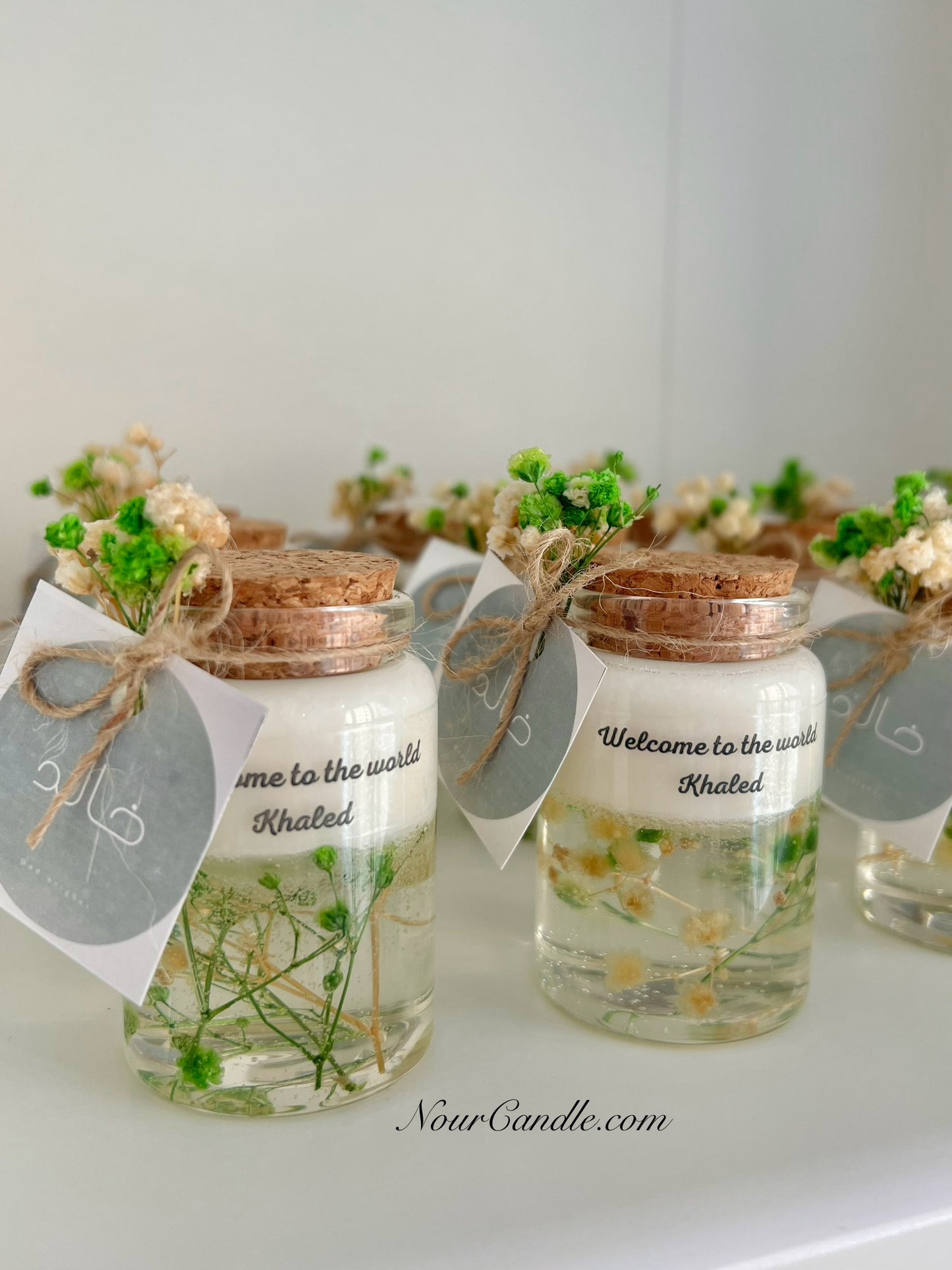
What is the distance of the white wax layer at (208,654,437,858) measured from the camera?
50 cm

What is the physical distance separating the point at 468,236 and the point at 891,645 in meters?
0.73

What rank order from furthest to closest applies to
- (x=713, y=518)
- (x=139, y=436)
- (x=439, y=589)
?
(x=713, y=518), (x=439, y=589), (x=139, y=436)

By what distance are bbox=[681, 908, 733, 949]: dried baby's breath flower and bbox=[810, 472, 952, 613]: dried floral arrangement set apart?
0.26m

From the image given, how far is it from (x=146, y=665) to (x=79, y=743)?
6cm

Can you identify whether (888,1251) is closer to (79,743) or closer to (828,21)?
(79,743)

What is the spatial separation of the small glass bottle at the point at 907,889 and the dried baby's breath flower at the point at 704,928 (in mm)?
225

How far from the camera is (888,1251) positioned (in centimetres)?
46

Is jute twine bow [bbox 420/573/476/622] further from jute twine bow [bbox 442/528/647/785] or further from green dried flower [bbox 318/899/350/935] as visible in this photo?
green dried flower [bbox 318/899/350/935]

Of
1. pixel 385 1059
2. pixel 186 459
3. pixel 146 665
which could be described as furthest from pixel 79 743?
pixel 186 459

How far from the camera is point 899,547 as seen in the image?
0.68m

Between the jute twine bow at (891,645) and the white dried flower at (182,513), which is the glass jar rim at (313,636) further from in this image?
the jute twine bow at (891,645)

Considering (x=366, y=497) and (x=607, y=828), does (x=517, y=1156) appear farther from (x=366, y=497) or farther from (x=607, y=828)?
(x=366, y=497)

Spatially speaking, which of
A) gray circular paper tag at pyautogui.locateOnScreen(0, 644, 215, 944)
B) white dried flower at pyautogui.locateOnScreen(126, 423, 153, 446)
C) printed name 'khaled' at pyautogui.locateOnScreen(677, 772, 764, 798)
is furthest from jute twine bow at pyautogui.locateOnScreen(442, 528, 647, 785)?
white dried flower at pyautogui.locateOnScreen(126, 423, 153, 446)

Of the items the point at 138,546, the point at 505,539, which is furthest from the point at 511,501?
the point at 138,546
